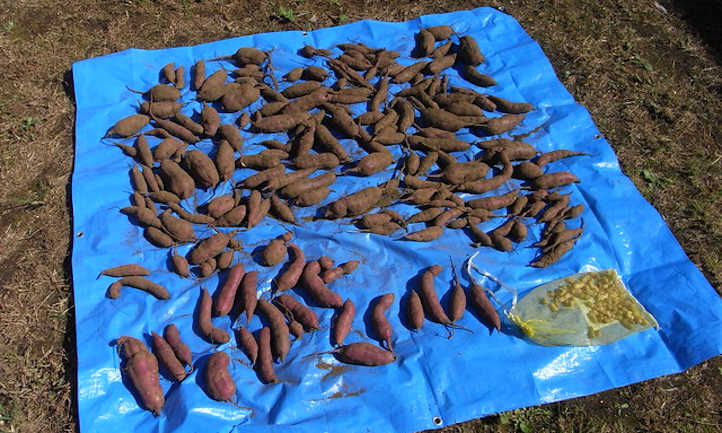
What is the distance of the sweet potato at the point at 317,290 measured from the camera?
3.89 metres

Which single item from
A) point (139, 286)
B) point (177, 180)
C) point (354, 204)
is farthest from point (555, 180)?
point (139, 286)

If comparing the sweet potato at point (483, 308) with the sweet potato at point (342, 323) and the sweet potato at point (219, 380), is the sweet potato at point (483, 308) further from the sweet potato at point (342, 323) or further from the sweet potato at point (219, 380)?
the sweet potato at point (219, 380)

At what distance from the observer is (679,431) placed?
3.64 metres

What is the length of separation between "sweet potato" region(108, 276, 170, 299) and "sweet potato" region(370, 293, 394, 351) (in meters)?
1.53

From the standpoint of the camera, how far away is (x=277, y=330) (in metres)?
3.72

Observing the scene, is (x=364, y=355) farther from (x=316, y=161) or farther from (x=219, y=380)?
(x=316, y=161)

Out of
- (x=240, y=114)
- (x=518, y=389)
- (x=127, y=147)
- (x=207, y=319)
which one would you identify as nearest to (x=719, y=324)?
(x=518, y=389)

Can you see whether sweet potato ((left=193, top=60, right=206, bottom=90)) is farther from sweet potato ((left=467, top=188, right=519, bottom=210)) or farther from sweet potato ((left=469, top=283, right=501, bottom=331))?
sweet potato ((left=469, top=283, right=501, bottom=331))

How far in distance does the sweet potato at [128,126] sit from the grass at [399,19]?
55 cm

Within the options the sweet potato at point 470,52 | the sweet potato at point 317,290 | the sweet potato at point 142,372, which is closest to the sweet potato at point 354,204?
the sweet potato at point 317,290

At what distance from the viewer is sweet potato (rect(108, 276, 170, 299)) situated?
3.93m

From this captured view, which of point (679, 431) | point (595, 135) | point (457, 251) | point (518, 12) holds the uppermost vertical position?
point (518, 12)

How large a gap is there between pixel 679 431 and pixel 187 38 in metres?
6.15

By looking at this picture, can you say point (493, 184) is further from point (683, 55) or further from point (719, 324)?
point (683, 55)
